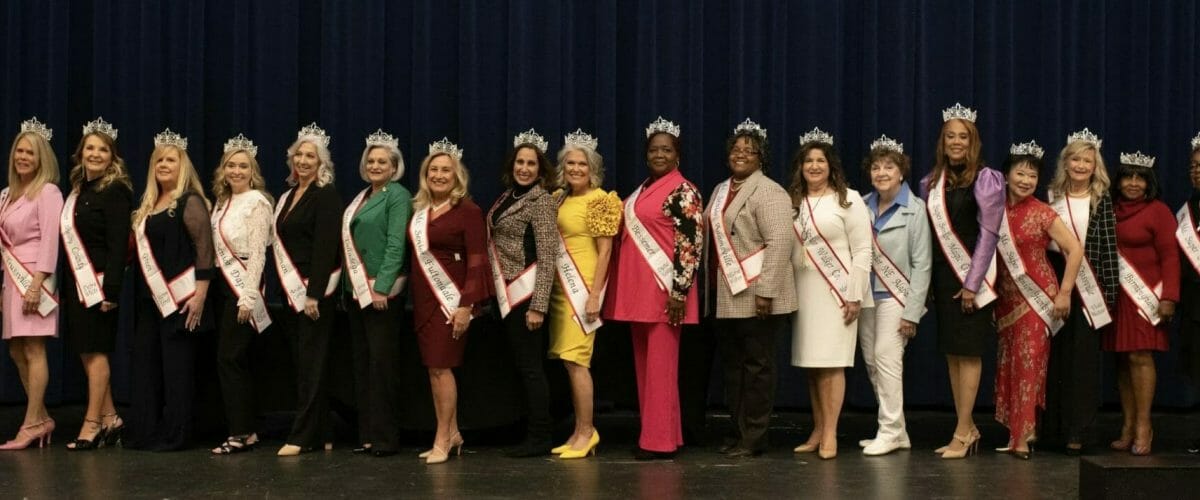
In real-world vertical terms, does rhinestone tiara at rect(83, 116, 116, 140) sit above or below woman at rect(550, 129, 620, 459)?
above

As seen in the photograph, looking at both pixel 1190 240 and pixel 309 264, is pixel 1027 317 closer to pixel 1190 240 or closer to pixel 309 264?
pixel 1190 240

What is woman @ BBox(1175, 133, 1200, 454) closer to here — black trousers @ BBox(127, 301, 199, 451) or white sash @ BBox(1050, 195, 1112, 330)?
white sash @ BBox(1050, 195, 1112, 330)

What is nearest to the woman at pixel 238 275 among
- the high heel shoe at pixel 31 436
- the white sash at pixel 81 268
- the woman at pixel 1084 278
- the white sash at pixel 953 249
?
the white sash at pixel 81 268

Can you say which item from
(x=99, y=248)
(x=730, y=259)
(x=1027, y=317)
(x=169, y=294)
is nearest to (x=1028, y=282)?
(x=1027, y=317)

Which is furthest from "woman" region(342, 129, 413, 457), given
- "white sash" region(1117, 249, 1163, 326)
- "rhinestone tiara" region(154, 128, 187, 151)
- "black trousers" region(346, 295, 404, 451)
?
"white sash" region(1117, 249, 1163, 326)

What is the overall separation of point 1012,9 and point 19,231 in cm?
445

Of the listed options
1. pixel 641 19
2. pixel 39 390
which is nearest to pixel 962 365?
pixel 641 19

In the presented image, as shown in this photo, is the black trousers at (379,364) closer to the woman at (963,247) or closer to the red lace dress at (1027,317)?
the woman at (963,247)

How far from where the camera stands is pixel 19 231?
16.1 ft

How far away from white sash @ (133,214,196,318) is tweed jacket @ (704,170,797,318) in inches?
75.6

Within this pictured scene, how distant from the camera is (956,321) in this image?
15.6 ft

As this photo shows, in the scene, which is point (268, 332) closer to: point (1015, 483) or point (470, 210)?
point (470, 210)

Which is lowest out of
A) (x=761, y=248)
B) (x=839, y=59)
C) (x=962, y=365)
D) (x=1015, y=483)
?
(x=1015, y=483)

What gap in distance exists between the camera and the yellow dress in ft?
15.3
